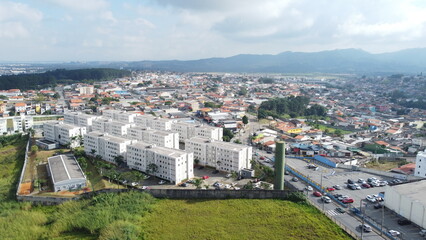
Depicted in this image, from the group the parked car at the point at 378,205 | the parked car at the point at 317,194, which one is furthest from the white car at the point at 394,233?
the parked car at the point at 317,194

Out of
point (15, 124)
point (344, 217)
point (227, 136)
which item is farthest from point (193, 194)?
point (15, 124)

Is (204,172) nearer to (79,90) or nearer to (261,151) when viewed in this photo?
(261,151)

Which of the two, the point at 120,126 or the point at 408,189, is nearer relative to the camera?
the point at 408,189

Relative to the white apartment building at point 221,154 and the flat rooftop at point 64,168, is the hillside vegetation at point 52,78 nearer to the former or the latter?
the flat rooftop at point 64,168

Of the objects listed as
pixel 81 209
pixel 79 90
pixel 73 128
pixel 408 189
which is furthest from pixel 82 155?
pixel 79 90

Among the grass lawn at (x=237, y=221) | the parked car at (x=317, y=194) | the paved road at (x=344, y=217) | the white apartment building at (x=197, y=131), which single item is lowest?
the grass lawn at (x=237, y=221)

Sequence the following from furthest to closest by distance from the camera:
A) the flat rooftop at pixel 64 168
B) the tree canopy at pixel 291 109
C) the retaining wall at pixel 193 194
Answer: the tree canopy at pixel 291 109 → the flat rooftop at pixel 64 168 → the retaining wall at pixel 193 194

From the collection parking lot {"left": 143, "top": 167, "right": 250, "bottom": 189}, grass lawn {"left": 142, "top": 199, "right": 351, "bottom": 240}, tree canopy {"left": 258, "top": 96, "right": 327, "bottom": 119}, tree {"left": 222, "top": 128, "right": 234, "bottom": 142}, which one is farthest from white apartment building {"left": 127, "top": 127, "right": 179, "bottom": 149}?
tree canopy {"left": 258, "top": 96, "right": 327, "bottom": 119}

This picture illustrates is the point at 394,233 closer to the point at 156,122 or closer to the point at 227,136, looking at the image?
the point at 227,136
